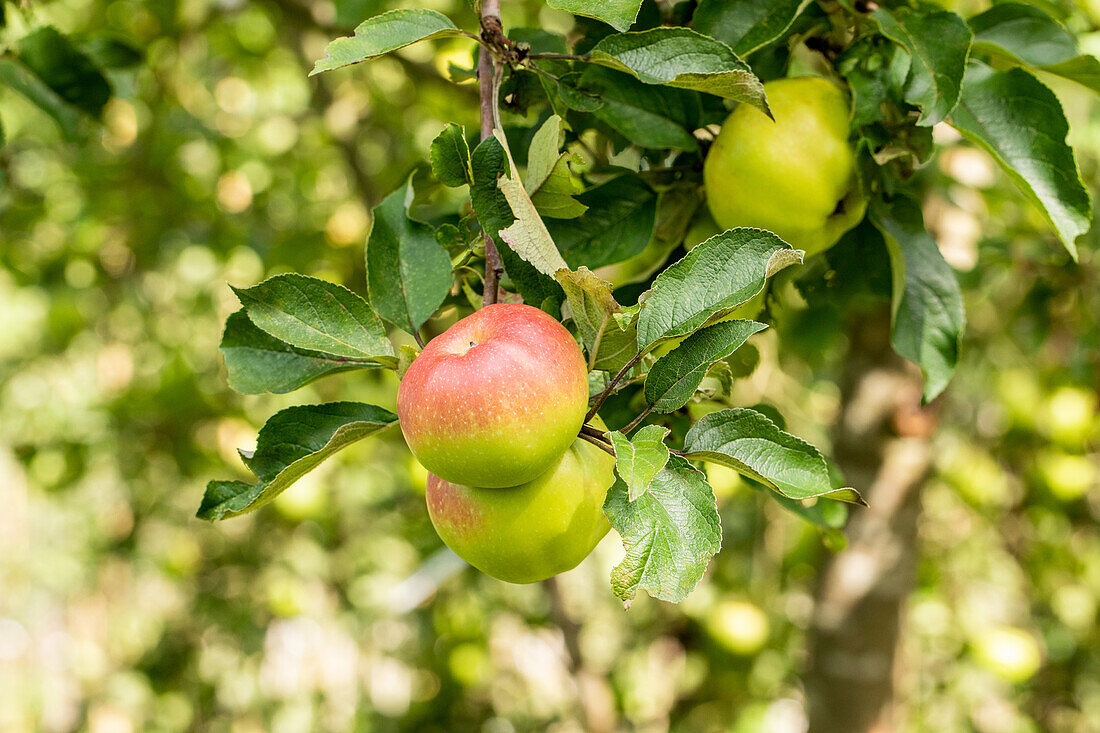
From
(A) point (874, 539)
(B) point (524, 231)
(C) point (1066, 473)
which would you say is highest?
(B) point (524, 231)

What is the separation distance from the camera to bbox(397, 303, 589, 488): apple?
1.16 ft

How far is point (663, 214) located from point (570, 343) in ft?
0.68

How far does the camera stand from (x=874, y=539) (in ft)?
3.57

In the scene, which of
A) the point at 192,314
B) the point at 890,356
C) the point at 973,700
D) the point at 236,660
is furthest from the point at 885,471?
the point at 236,660

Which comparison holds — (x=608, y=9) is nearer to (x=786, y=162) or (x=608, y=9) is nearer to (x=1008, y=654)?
(x=786, y=162)

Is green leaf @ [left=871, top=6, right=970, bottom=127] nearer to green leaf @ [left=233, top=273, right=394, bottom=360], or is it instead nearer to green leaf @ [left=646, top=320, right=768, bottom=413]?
green leaf @ [left=646, top=320, right=768, bottom=413]

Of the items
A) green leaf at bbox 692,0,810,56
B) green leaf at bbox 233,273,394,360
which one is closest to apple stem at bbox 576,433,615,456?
green leaf at bbox 233,273,394,360

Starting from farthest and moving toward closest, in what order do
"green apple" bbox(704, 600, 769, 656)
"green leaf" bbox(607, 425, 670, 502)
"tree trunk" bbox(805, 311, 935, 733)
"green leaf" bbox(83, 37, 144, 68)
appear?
1. "green apple" bbox(704, 600, 769, 656)
2. "tree trunk" bbox(805, 311, 935, 733)
3. "green leaf" bbox(83, 37, 144, 68)
4. "green leaf" bbox(607, 425, 670, 502)

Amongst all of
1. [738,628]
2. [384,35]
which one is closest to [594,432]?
[384,35]

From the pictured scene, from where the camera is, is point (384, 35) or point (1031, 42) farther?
point (1031, 42)

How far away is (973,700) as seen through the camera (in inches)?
78.4

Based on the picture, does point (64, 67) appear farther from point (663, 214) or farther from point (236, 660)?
point (236, 660)

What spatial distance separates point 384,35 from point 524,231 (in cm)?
12

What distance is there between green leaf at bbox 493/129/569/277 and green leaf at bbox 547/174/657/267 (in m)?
0.11
